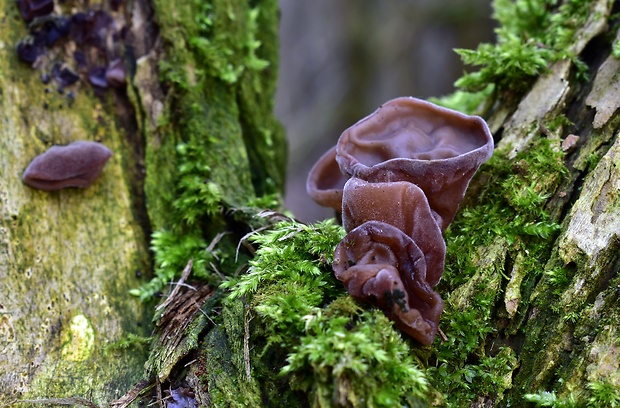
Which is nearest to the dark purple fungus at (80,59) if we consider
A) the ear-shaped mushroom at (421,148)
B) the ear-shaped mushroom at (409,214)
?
the ear-shaped mushroom at (421,148)

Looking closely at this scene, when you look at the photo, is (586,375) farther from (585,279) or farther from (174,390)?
(174,390)

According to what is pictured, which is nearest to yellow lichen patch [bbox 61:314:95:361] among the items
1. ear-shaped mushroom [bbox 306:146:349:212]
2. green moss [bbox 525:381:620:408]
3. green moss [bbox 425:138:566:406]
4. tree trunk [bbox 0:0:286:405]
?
tree trunk [bbox 0:0:286:405]

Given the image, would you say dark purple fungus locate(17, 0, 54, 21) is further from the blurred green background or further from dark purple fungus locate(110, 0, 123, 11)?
the blurred green background

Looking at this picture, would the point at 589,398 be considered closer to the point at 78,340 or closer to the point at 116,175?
the point at 78,340

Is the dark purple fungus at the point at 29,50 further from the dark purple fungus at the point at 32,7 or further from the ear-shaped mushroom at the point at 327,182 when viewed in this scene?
the ear-shaped mushroom at the point at 327,182

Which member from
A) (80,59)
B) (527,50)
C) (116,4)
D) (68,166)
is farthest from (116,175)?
(527,50)

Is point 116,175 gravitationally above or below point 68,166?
below
